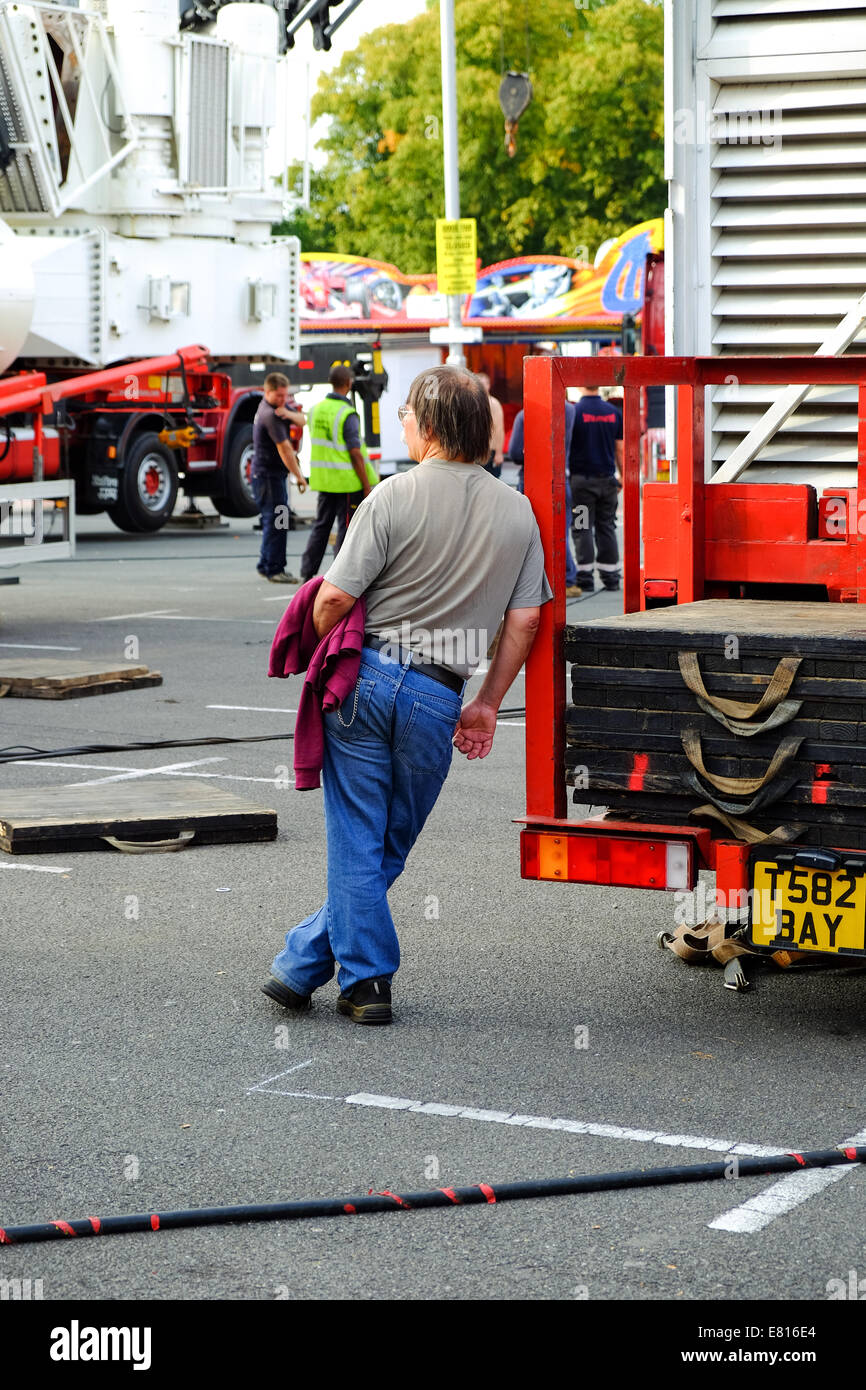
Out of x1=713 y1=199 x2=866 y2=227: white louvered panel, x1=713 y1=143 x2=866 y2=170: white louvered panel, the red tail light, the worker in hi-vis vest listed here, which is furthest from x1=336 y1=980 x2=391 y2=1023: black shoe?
the worker in hi-vis vest

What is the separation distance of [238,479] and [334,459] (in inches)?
280

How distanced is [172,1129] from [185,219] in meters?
15.2

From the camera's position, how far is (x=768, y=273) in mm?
6820

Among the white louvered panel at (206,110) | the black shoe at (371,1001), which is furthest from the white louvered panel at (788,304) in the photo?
the white louvered panel at (206,110)

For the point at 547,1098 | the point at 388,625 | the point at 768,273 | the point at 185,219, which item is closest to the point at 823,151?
the point at 768,273

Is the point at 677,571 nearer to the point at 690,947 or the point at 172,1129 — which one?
the point at 690,947

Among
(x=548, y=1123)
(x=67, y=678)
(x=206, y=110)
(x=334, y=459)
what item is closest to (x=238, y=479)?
(x=206, y=110)

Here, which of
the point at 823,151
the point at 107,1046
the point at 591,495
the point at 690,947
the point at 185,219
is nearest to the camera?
the point at 107,1046

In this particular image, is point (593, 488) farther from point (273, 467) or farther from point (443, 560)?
A: point (443, 560)

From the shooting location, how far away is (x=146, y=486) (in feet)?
69.8

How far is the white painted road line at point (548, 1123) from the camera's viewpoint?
445 cm

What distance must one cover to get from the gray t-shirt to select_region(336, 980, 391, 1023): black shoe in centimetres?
92

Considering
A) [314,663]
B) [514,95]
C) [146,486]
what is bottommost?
[314,663]
